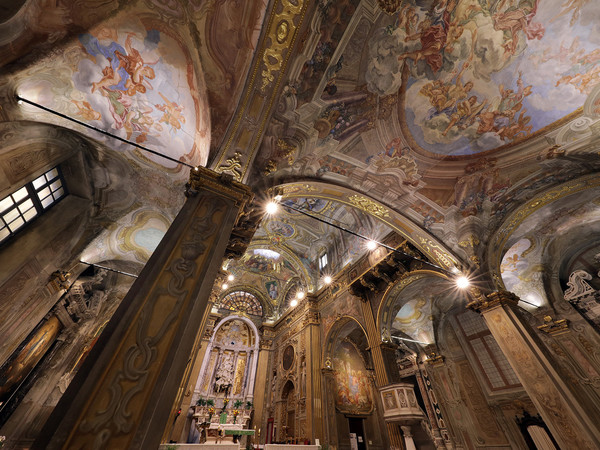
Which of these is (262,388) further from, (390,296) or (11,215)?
(11,215)

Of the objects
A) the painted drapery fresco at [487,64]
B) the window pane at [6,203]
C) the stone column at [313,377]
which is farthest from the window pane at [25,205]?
the stone column at [313,377]

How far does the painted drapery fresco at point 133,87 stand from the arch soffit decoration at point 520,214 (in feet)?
31.7

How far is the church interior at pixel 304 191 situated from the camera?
3.57 meters

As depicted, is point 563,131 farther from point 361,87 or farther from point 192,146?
point 192,146

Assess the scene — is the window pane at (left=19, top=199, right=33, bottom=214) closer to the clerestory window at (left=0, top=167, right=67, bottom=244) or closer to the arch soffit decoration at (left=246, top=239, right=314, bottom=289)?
the clerestory window at (left=0, top=167, right=67, bottom=244)

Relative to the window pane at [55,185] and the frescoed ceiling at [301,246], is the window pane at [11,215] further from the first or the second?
the frescoed ceiling at [301,246]

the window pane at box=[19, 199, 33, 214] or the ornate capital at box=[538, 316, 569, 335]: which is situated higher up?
the window pane at box=[19, 199, 33, 214]

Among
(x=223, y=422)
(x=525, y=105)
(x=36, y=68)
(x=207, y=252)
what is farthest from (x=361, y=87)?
(x=223, y=422)

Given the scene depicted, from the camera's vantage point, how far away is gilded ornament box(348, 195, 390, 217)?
7938mm

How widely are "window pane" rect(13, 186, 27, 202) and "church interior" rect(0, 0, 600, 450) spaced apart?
0.12 feet

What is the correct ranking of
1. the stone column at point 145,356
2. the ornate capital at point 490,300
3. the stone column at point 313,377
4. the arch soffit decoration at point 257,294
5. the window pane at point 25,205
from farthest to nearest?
the arch soffit decoration at point 257,294
the stone column at point 313,377
the ornate capital at point 490,300
the window pane at point 25,205
the stone column at point 145,356

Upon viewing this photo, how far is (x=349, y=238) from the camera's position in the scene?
12570 millimetres

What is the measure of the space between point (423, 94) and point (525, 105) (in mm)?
2712

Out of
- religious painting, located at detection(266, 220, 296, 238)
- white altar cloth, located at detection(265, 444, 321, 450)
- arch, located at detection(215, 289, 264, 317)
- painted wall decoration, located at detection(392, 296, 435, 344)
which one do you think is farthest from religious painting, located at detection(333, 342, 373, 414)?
religious painting, located at detection(266, 220, 296, 238)
